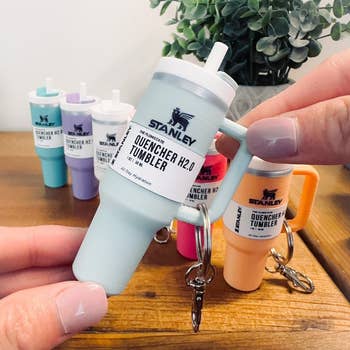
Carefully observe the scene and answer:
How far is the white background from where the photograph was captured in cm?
74

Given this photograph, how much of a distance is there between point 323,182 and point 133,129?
18.6 inches

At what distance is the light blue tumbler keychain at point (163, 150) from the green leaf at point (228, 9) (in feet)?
1.10

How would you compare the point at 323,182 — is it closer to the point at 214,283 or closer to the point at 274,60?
the point at 274,60

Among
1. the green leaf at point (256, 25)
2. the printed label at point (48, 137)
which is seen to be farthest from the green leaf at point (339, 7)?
the printed label at point (48, 137)

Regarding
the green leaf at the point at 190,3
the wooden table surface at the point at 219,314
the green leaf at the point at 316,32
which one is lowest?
the wooden table surface at the point at 219,314

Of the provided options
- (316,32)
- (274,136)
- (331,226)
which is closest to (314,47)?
(316,32)

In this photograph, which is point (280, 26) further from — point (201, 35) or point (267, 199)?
point (267, 199)

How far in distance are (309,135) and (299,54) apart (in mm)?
346

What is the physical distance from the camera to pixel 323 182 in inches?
25.5

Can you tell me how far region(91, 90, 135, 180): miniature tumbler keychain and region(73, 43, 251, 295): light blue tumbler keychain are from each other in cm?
22

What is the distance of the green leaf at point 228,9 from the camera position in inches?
22.0

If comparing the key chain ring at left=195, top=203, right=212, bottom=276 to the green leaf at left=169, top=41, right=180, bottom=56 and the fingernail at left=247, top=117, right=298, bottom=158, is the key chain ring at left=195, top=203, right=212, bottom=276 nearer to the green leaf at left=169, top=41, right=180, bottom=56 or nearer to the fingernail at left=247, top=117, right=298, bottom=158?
the fingernail at left=247, top=117, right=298, bottom=158

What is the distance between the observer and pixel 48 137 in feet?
1.87

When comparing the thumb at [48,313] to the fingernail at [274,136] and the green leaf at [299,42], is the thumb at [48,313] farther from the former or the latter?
the green leaf at [299,42]
